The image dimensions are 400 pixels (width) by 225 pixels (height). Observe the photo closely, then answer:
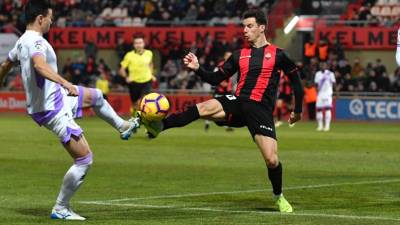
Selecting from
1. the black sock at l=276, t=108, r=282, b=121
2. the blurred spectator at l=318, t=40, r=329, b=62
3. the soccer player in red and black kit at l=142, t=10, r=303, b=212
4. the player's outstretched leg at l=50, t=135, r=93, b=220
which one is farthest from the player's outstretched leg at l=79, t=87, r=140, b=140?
the blurred spectator at l=318, t=40, r=329, b=62

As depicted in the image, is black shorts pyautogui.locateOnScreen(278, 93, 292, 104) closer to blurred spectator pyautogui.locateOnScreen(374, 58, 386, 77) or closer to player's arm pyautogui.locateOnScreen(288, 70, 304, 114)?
blurred spectator pyautogui.locateOnScreen(374, 58, 386, 77)

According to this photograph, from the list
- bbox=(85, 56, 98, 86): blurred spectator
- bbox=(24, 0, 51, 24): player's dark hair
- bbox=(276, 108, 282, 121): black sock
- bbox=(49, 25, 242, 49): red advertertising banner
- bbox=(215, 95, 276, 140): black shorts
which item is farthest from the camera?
bbox=(85, 56, 98, 86): blurred spectator

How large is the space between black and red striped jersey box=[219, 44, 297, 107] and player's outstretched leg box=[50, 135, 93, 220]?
222 centimetres

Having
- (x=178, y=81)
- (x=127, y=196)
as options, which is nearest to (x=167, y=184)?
(x=127, y=196)

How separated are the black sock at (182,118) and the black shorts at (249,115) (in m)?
0.38

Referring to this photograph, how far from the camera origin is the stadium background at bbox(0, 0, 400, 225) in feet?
44.2

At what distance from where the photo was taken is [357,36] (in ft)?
141

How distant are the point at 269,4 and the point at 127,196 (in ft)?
105

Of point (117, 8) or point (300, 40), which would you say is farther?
point (117, 8)

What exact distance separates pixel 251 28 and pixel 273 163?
1689mm

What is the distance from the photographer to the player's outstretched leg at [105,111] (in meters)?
11.9

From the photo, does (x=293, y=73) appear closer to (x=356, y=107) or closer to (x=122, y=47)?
(x=356, y=107)

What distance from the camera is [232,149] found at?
2462cm

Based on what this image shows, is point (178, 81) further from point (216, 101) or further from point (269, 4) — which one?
point (216, 101)
